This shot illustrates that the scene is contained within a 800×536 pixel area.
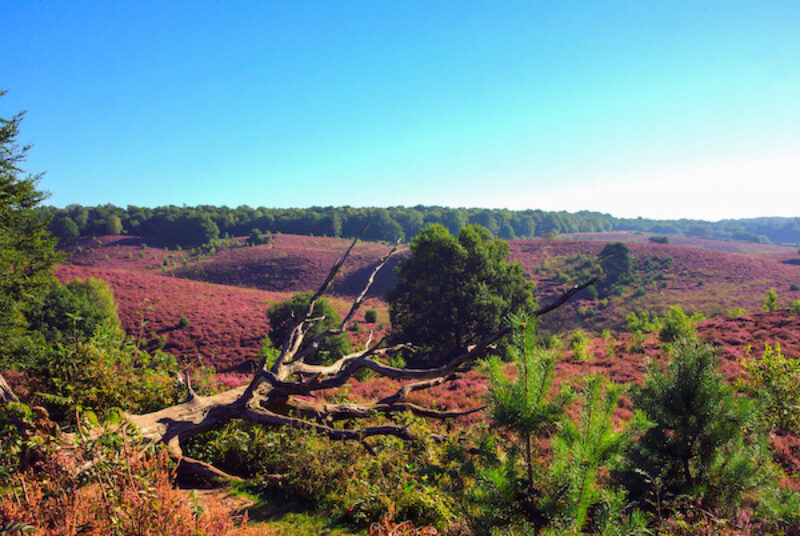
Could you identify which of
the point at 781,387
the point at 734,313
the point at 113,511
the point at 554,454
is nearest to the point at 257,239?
the point at 734,313

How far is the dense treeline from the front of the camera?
3017 inches

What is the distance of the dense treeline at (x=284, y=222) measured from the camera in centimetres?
7662

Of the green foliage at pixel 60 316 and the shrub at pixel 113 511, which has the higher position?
the shrub at pixel 113 511

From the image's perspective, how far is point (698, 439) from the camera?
3.25 meters

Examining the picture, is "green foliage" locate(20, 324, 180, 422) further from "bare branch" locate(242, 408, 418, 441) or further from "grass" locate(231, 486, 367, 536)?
"grass" locate(231, 486, 367, 536)

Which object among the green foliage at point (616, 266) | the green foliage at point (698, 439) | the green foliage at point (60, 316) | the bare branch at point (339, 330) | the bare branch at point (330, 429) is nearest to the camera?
the green foliage at point (698, 439)

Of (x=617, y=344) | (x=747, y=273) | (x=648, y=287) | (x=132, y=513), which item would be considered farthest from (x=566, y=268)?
(x=132, y=513)

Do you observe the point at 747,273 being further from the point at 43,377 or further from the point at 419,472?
the point at 43,377

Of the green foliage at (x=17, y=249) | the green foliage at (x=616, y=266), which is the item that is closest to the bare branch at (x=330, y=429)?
the green foliage at (x=17, y=249)

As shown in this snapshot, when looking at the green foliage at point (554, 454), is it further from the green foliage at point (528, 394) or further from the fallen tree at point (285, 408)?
the fallen tree at point (285, 408)

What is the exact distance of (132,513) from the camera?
236 centimetres

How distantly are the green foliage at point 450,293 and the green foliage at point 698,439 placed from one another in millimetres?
15148

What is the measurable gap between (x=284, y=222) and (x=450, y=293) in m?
85.9

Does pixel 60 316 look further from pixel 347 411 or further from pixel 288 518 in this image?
pixel 288 518
